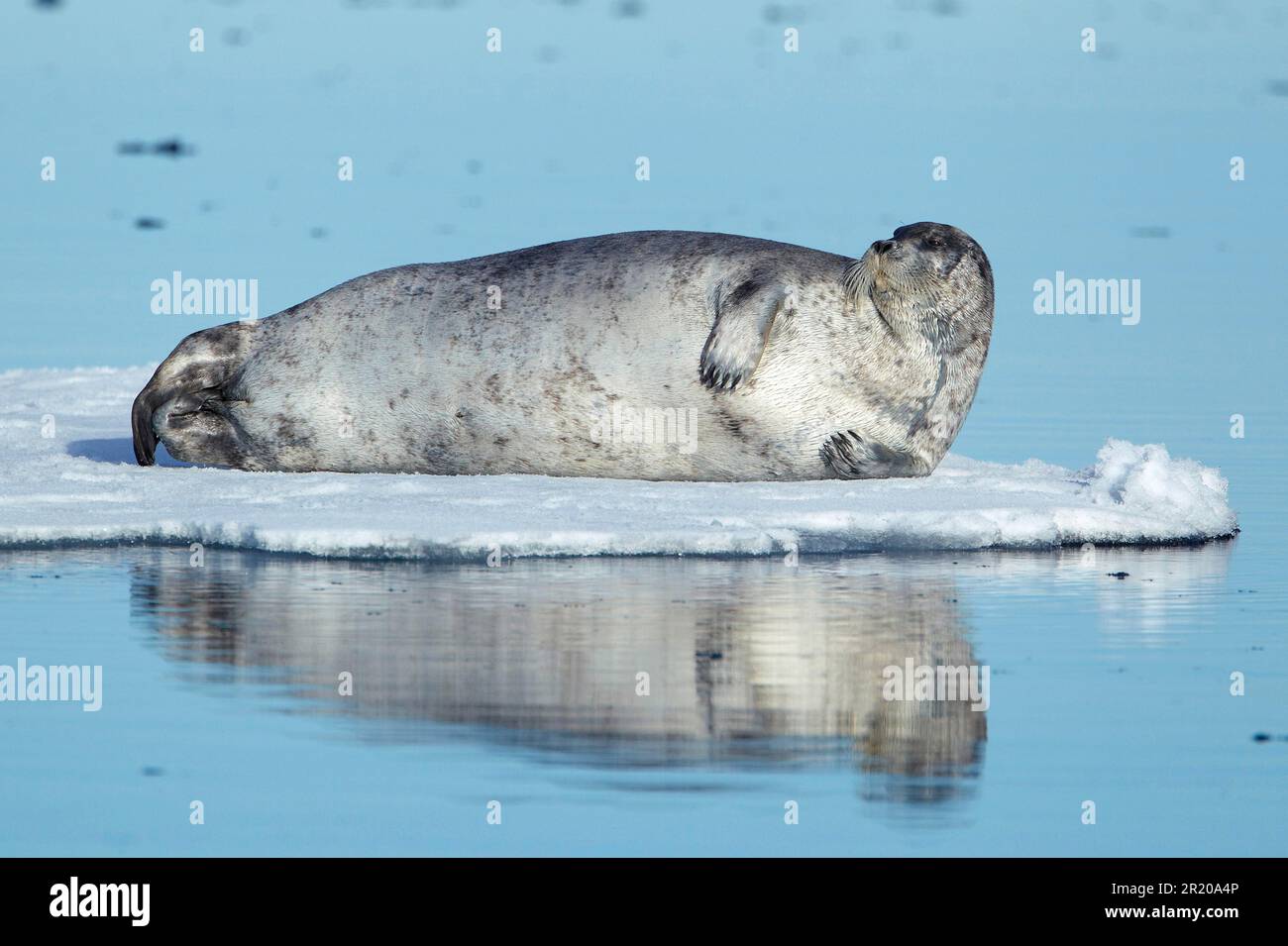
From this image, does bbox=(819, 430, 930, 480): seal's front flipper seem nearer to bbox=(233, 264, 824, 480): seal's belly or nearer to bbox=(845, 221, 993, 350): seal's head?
bbox=(233, 264, 824, 480): seal's belly

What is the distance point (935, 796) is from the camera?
614 centimetres

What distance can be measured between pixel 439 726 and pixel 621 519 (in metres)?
3.93

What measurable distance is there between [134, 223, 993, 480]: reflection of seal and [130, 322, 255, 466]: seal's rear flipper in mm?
188

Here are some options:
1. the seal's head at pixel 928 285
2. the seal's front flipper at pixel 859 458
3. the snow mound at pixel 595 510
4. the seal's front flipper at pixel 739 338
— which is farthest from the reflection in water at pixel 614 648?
the seal's head at pixel 928 285

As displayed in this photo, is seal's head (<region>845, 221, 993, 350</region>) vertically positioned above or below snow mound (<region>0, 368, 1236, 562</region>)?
above

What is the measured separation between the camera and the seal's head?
42.3 ft

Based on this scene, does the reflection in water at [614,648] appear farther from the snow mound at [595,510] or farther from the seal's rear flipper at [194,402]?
the seal's rear flipper at [194,402]

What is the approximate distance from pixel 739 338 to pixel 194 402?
3.93m

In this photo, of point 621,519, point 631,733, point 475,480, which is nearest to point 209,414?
point 475,480

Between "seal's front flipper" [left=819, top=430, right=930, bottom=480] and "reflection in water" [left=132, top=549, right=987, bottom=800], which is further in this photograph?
"seal's front flipper" [left=819, top=430, right=930, bottom=480]

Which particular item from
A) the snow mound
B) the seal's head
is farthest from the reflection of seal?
the snow mound

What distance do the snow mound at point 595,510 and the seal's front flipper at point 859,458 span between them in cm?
26

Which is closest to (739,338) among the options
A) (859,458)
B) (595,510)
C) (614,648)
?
(859,458)

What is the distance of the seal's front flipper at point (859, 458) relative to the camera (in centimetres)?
1272
